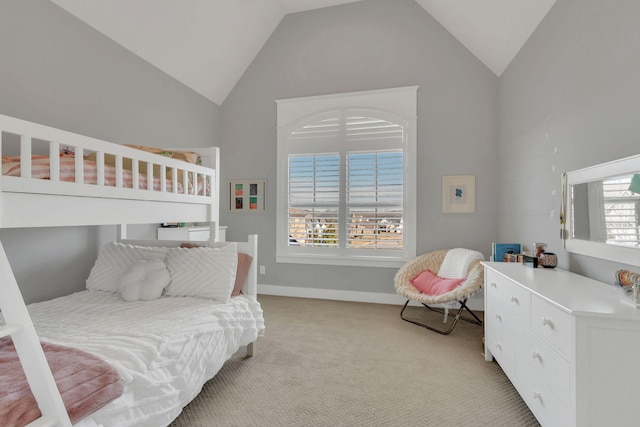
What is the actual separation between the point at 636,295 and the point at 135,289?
2.54 m

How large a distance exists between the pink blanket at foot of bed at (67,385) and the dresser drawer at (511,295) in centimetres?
183

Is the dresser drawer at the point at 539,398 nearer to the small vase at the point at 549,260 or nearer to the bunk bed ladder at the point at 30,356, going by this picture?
the small vase at the point at 549,260

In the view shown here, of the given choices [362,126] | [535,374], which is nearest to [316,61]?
[362,126]

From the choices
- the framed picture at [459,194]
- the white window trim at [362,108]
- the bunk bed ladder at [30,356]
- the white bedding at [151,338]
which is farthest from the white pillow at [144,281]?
the framed picture at [459,194]

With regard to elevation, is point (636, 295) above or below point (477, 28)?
below

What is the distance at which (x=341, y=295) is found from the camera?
3752 millimetres

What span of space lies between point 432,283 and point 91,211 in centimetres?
267

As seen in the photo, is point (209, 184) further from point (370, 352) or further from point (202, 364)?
point (370, 352)

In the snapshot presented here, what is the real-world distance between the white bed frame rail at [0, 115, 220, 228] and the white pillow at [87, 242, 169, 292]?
409mm

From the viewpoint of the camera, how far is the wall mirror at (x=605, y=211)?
4.77ft

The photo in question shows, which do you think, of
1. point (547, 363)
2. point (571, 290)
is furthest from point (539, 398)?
point (571, 290)

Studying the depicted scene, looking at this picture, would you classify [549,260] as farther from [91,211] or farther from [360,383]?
[91,211]

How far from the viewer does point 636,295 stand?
3.99 ft

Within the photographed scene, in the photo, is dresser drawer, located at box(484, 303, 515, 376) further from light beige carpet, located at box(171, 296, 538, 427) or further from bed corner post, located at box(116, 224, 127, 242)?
bed corner post, located at box(116, 224, 127, 242)
